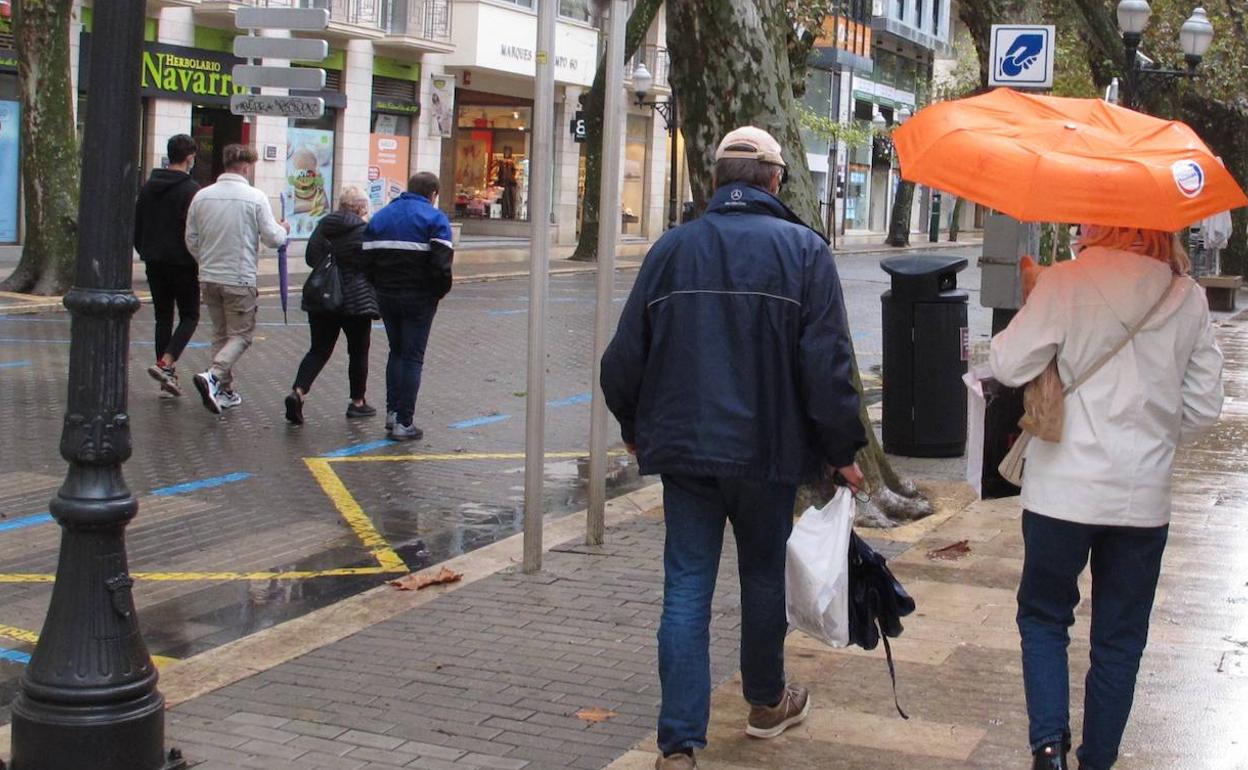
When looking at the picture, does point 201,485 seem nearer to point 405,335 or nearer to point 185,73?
point 405,335

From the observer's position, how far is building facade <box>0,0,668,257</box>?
28.9 metres

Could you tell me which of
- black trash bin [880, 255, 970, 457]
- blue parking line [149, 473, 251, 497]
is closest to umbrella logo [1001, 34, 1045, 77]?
black trash bin [880, 255, 970, 457]

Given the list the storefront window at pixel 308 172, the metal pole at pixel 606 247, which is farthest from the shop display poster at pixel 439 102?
the metal pole at pixel 606 247

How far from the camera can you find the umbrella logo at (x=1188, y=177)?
4.28m

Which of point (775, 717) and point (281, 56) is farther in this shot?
point (281, 56)

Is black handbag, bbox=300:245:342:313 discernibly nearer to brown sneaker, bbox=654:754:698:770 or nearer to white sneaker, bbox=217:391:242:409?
white sneaker, bbox=217:391:242:409

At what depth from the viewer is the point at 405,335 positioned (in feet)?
35.3

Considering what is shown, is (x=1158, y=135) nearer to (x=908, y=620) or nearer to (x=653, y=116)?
(x=908, y=620)

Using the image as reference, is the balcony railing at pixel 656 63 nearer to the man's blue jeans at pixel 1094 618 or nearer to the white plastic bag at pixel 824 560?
the white plastic bag at pixel 824 560

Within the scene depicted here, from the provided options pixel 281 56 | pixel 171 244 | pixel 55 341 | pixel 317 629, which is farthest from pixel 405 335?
pixel 281 56

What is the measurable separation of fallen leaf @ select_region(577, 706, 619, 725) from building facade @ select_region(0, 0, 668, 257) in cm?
1826

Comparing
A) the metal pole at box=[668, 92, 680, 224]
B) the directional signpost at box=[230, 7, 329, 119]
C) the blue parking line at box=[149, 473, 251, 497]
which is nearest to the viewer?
the blue parking line at box=[149, 473, 251, 497]

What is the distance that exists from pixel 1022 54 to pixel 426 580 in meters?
5.11

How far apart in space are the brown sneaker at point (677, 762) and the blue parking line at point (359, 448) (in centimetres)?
610
